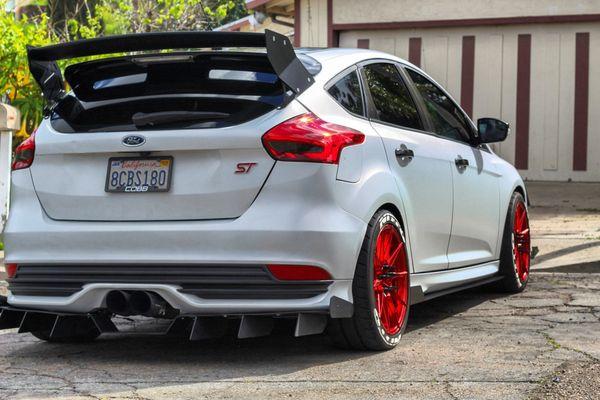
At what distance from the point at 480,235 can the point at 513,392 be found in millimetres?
2595

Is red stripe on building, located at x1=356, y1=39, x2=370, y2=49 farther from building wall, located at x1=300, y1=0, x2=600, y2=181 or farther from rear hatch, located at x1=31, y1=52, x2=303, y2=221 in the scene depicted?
rear hatch, located at x1=31, y1=52, x2=303, y2=221

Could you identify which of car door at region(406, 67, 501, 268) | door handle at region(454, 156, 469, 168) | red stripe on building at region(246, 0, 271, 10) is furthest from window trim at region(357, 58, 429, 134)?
red stripe on building at region(246, 0, 271, 10)

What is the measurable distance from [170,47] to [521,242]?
3.49 meters

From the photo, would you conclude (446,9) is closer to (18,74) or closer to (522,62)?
(522,62)

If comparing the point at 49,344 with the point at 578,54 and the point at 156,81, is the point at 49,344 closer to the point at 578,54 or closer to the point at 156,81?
the point at 156,81

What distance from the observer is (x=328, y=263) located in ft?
16.9

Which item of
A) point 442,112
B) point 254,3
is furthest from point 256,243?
point 254,3

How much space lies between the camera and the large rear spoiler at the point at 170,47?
17.3 ft

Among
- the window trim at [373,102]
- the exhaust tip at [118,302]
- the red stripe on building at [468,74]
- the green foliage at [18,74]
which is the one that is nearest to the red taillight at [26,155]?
the exhaust tip at [118,302]

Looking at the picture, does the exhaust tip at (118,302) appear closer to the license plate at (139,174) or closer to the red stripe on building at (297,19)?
the license plate at (139,174)

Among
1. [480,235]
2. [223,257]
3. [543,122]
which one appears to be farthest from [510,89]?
[223,257]

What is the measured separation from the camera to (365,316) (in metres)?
5.41

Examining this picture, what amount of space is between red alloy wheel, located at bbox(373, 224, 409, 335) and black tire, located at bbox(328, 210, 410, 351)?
7 cm

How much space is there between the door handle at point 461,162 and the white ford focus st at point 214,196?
2.46 ft
